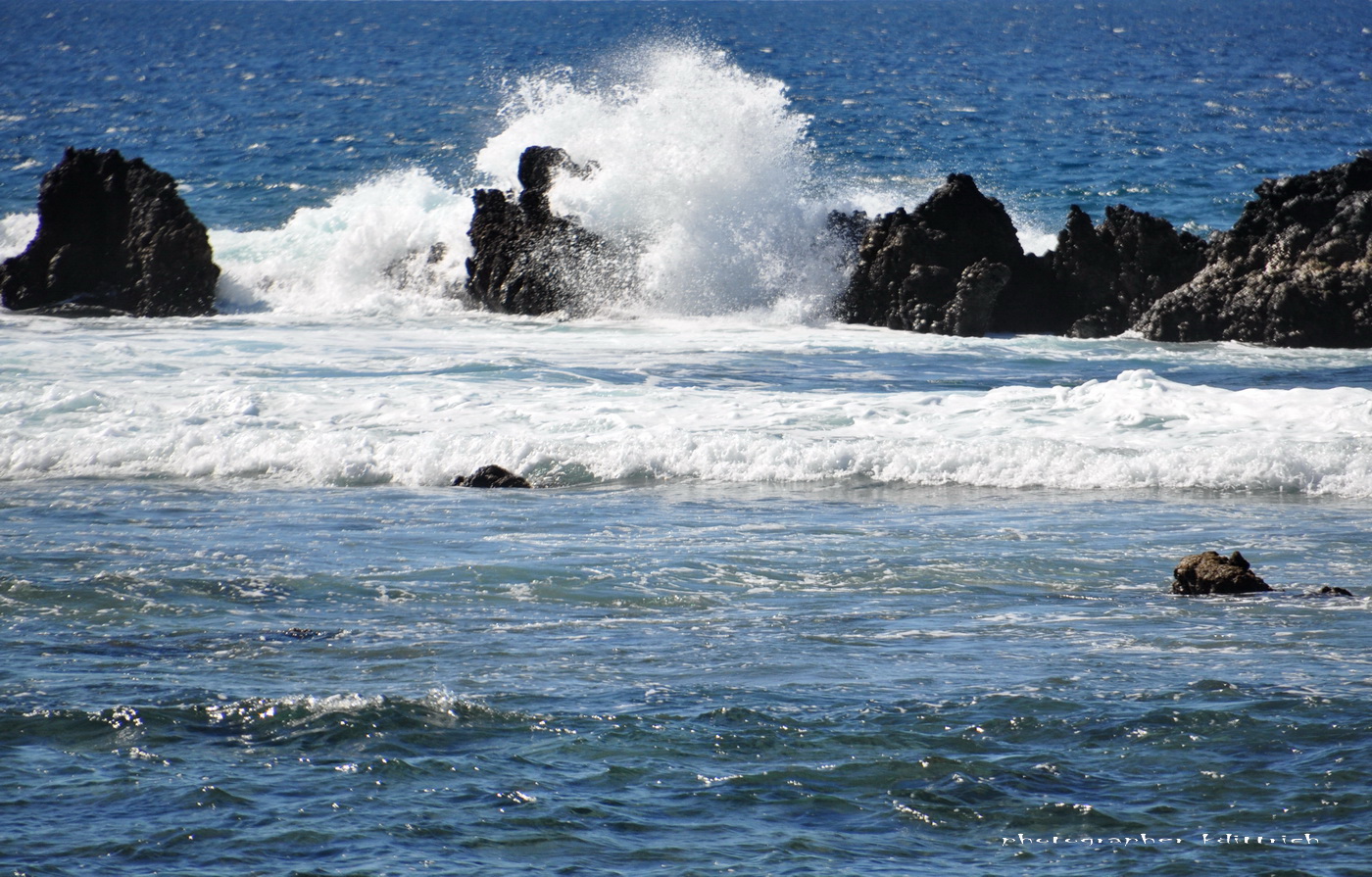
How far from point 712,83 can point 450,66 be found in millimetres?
39165

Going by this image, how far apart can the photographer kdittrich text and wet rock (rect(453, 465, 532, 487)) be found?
683 centimetres

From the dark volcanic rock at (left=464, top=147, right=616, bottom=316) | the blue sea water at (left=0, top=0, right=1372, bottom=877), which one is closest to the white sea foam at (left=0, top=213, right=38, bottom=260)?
the blue sea water at (left=0, top=0, right=1372, bottom=877)

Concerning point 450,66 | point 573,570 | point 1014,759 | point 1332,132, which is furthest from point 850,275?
point 450,66

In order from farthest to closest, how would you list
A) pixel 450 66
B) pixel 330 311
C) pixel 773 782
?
pixel 450 66, pixel 330 311, pixel 773 782

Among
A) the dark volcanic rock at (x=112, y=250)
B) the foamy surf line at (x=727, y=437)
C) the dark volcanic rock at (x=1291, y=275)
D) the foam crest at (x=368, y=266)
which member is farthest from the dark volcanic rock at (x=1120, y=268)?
the dark volcanic rock at (x=112, y=250)

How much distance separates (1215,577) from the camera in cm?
658

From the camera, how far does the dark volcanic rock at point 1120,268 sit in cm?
1794

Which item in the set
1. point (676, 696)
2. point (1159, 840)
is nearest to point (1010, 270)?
point (676, 696)

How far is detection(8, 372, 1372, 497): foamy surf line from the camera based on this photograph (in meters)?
10.2

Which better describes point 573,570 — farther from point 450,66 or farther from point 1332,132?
point 450,66

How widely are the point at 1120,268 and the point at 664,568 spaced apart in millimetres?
12504

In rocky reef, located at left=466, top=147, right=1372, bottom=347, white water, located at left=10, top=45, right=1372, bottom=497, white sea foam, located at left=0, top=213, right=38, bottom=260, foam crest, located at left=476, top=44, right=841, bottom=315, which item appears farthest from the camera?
white sea foam, located at left=0, top=213, right=38, bottom=260

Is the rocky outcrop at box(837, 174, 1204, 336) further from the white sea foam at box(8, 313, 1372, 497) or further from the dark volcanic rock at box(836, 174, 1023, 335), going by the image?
the white sea foam at box(8, 313, 1372, 497)

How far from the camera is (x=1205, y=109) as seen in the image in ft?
143
